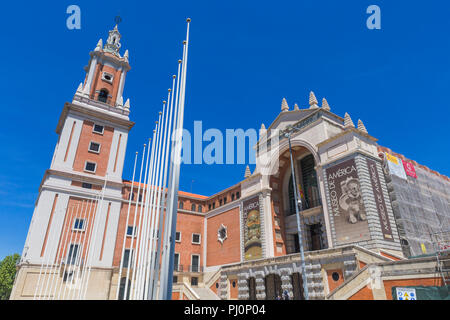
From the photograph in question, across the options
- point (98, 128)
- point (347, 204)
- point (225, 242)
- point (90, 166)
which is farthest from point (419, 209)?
point (98, 128)

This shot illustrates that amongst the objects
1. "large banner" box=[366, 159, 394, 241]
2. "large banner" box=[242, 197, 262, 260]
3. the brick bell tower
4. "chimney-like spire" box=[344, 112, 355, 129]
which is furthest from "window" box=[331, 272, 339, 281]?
the brick bell tower

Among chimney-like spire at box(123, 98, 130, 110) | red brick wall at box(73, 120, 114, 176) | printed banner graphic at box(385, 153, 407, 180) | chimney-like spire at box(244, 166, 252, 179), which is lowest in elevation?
printed banner graphic at box(385, 153, 407, 180)

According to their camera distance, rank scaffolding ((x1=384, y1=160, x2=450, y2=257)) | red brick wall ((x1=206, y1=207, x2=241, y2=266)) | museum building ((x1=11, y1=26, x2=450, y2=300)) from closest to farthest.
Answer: museum building ((x1=11, y1=26, x2=450, y2=300))
scaffolding ((x1=384, y1=160, x2=450, y2=257))
red brick wall ((x1=206, y1=207, x2=241, y2=266))

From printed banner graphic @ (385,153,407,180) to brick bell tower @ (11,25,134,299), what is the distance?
27234mm

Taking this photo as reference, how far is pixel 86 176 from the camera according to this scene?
111 feet

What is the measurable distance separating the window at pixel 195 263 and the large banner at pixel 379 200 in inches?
1014

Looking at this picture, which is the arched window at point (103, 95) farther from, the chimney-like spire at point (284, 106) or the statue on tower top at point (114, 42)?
the chimney-like spire at point (284, 106)

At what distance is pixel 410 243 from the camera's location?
23.9 metres

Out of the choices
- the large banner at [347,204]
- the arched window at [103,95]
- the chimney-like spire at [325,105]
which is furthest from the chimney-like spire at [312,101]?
the arched window at [103,95]

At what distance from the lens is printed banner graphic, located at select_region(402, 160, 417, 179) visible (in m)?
28.7

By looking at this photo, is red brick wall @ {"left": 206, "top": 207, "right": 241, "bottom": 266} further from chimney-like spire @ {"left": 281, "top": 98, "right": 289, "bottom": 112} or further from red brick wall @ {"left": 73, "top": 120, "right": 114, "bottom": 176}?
red brick wall @ {"left": 73, "top": 120, "right": 114, "bottom": 176}

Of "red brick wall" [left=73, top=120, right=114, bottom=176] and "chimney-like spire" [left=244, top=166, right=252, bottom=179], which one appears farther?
"chimney-like spire" [left=244, top=166, right=252, bottom=179]

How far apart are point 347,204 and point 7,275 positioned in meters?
63.4
